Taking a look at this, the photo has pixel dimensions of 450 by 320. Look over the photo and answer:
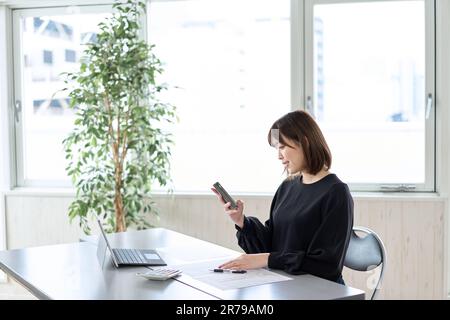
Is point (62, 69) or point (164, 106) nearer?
point (164, 106)

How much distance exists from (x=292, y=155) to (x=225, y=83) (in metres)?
1.94

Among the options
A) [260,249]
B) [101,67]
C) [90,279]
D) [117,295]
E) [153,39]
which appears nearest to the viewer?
[117,295]

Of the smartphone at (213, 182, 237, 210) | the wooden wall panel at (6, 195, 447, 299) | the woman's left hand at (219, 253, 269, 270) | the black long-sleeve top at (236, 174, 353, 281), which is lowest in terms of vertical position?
the wooden wall panel at (6, 195, 447, 299)

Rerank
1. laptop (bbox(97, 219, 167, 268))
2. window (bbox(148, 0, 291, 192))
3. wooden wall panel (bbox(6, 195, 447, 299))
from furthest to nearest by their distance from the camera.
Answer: window (bbox(148, 0, 291, 192))
wooden wall panel (bbox(6, 195, 447, 299))
laptop (bbox(97, 219, 167, 268))

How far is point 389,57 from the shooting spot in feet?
12.6

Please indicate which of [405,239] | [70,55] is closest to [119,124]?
[70,55]

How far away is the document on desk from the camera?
6.14 feet

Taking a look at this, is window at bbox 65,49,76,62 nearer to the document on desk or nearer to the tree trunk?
the tree trunk

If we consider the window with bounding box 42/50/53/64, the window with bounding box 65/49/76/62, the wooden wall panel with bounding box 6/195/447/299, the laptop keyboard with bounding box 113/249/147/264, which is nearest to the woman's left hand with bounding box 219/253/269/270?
the laptop keyboard with bounding box 113/249/147/264

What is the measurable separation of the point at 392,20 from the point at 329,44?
41cm

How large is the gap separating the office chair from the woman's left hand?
0.42 meters

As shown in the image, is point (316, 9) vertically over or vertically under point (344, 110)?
over

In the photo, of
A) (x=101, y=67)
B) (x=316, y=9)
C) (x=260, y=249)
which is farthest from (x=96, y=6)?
(x=260, y=249)

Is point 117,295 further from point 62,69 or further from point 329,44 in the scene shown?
point 62,69
